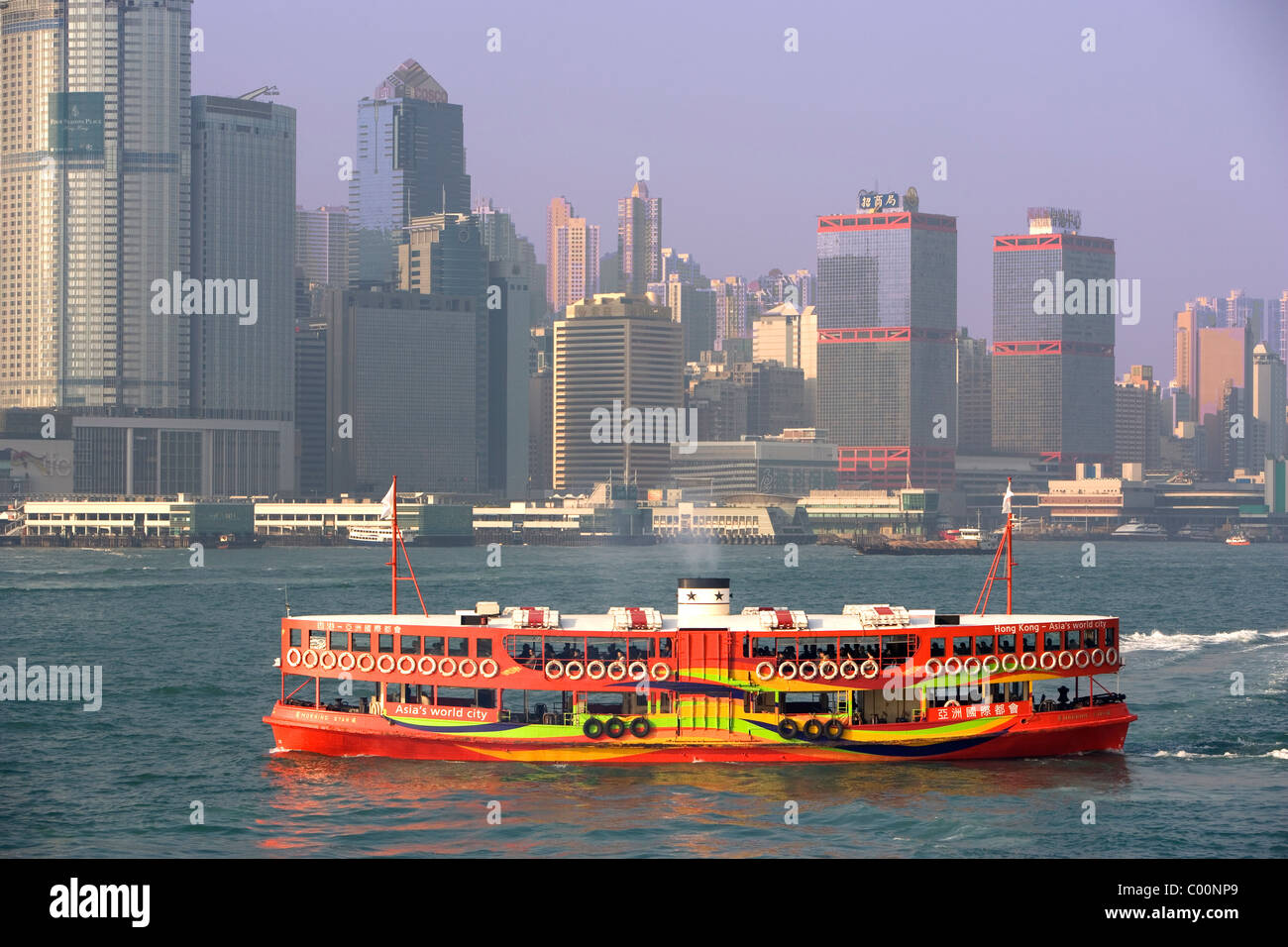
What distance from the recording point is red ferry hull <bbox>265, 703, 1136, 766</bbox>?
4344 cm

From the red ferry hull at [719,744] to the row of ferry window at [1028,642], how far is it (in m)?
1.73

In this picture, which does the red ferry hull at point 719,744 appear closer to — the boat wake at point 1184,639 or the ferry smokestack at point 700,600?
the ferry smokestack at point 700,600

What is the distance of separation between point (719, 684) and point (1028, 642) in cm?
825

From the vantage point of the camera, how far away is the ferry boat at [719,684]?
43531mm

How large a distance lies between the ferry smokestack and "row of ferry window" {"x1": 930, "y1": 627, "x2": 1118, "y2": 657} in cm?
557

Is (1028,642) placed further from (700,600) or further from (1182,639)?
(1182,639)

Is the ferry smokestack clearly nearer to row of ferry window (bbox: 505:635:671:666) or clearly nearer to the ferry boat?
the ferry boat

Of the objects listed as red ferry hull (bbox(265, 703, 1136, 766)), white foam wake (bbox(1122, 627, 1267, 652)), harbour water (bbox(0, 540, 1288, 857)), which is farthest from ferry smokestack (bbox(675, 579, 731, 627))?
white foam wake (bbox(1122, 627, 1267, 652))

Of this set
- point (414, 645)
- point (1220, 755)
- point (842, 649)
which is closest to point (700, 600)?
point (842, 649)

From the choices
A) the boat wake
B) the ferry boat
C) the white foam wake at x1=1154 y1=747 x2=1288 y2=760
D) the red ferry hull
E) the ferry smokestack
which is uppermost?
the ferry smokestack

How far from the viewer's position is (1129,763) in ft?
150
